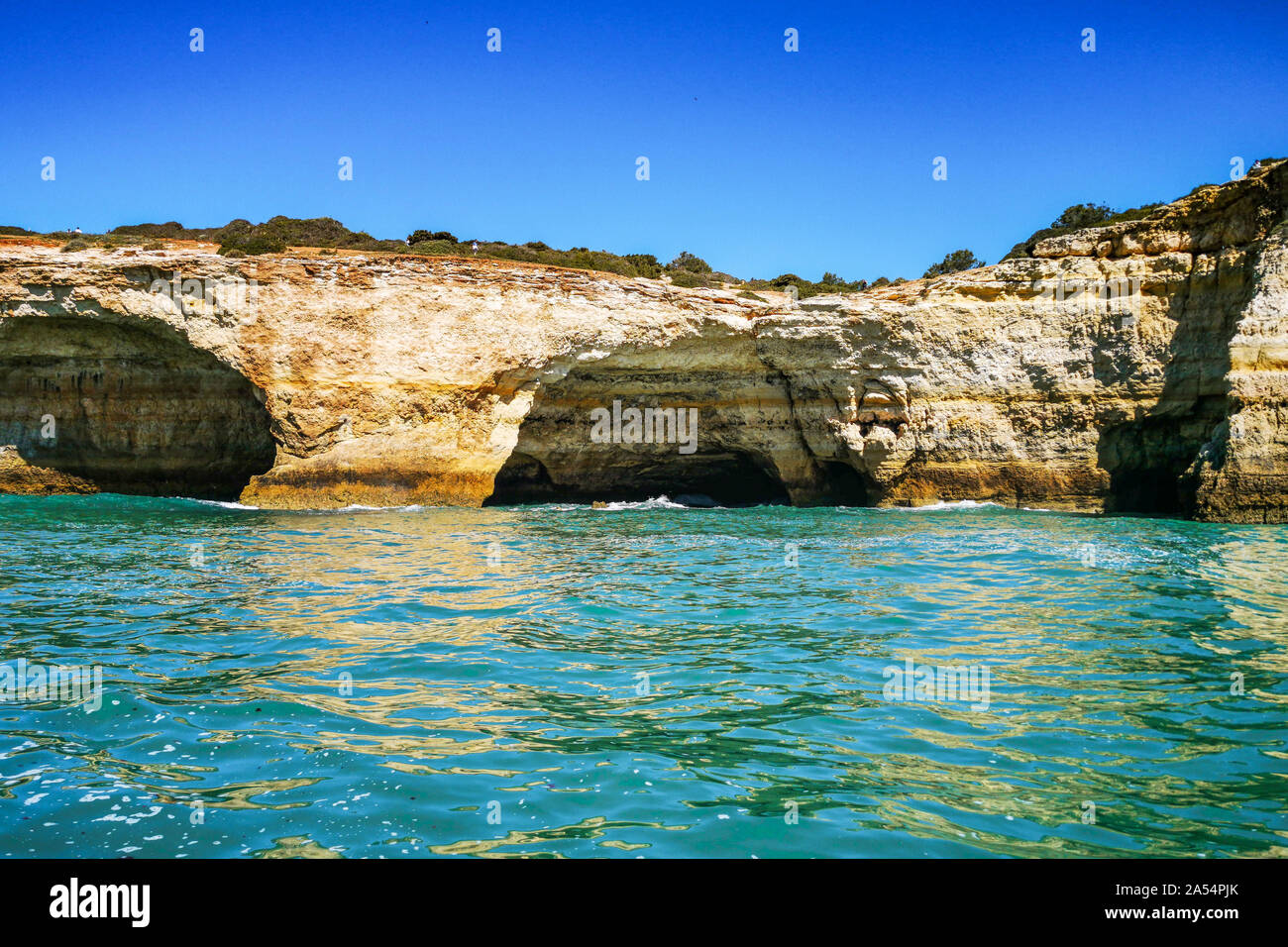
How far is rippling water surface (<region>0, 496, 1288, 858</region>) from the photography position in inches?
157

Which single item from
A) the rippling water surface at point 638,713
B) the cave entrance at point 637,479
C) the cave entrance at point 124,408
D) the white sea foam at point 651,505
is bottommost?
the white sea foam at point 651,505

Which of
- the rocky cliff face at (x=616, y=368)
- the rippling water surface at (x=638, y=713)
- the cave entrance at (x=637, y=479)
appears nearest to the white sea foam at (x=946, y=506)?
the rocky cliff face at (x=616, y=368)

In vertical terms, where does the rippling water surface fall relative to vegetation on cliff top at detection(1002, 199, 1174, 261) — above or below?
below

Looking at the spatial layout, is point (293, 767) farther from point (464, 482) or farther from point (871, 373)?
point (871, 373)

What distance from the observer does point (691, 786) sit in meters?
4.44

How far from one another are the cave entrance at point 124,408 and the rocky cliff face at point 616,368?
2.7 inches

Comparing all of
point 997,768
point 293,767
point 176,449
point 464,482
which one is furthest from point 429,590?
point 176,449

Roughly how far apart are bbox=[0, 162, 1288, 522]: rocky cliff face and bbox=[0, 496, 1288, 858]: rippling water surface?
13.0 meters

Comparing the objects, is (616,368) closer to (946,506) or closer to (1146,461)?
(946,506)

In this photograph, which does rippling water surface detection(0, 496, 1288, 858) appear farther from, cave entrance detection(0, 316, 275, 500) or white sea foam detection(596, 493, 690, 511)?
cave entrance detection(0, 316, 275, 500)

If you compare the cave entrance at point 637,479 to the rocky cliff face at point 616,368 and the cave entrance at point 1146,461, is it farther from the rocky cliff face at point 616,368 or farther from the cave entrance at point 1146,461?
the cave entrance at point 1146,461

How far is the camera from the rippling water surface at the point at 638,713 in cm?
398

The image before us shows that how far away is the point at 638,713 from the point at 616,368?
22.2 metres

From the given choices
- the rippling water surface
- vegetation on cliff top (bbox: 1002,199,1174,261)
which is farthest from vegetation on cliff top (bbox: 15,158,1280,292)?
A: the rippling water surface
